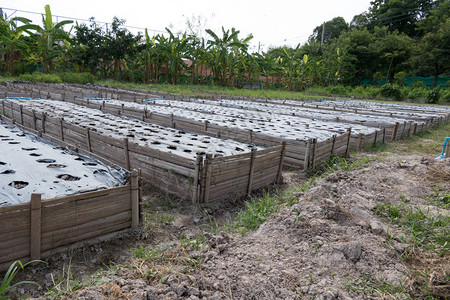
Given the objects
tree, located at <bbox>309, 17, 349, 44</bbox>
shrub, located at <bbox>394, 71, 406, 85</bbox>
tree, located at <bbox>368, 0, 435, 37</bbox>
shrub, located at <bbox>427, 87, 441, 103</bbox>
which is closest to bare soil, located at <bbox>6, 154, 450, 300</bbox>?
shrub, located at <bbox>427, 87, 441, 103</bbox>

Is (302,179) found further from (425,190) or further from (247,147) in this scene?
(425,190)

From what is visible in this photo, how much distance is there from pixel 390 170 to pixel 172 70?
25672 mm

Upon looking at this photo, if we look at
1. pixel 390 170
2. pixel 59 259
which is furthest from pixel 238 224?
pixel 390 170

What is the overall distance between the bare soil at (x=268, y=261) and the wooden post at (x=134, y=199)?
15cm

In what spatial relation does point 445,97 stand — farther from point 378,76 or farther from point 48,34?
point 48,34

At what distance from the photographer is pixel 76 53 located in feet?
83.8

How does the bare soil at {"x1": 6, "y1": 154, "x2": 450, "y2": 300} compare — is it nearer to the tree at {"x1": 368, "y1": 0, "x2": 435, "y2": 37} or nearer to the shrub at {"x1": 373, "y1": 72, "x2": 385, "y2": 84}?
the shrub at {"x1": 373, "y1": 72, "x2": 385, "y2": 84}

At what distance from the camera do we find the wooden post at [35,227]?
2.39 m

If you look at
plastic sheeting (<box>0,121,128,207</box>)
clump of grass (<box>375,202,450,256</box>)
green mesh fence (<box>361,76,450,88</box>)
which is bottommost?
clump of grass (<box>375,202,450,256</box>)

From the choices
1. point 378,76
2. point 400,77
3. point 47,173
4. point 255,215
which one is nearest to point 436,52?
point 400,77

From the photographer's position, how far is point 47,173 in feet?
10.7

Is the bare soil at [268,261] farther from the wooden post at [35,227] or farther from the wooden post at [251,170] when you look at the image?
the wooden post at [251,170]

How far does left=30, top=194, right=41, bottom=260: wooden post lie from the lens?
239 cm

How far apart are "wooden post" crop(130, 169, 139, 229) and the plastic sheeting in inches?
9.4
